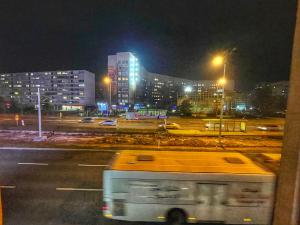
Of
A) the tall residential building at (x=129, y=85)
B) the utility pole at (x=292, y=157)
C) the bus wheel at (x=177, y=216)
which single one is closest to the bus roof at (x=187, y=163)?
the utility pole at (x=292, y=157)

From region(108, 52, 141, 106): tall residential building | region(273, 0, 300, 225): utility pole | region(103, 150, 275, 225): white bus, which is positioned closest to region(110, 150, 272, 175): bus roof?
region(103, 150, 275, 225): white bus

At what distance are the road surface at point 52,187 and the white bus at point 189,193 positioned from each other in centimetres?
181

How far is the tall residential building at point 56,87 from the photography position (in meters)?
→ 129

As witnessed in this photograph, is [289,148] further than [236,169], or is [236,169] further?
[236,169]

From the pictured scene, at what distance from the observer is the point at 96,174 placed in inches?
545

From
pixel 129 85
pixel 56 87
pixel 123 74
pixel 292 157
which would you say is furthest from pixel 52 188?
pixel 56 87

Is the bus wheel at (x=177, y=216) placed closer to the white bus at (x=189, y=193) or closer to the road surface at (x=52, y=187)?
the white bus at (x=189, y=193)

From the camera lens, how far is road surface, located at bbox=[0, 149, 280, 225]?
8844 millimetres

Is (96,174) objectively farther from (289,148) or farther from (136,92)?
(136,92)

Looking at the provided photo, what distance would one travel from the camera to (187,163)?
7953mm

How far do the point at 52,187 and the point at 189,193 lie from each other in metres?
8.37

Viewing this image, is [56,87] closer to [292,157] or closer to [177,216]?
[177,216]

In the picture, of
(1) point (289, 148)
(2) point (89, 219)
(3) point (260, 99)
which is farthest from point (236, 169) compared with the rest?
(3) point (260, 99)

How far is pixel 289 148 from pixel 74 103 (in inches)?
5277
